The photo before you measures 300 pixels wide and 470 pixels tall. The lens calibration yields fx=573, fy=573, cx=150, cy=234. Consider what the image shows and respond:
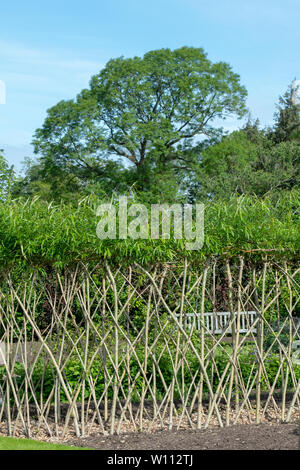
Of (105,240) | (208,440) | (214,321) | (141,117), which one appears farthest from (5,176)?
(141,117)

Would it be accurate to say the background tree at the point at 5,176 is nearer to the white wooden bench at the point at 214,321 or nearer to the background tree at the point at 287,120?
the white wooden bench at the point at 214,321

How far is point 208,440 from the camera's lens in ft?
15.3

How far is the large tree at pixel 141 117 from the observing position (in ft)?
75.6

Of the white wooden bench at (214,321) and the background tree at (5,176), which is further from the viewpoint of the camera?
the background tree at (5,176)

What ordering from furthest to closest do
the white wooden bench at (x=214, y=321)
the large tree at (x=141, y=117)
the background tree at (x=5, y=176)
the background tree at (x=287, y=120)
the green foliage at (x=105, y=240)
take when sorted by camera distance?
the background tree at (x=287, y=120) < the large tree at (x=141, y=117) < the background tree at (x=5, y=176) < the white wooden bench at (x=214, y=321) < the green foliage at (x=105, y=240)

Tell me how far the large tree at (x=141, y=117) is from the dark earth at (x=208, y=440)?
1791 cm

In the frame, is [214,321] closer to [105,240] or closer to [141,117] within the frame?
[105,240]

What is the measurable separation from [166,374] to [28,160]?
1240 inches

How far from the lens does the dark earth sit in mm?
4516

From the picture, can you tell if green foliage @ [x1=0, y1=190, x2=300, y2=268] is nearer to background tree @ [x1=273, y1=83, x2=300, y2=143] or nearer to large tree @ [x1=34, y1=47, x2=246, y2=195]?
large tree @ [x1=34, y1=47, x2=246, y2=195]

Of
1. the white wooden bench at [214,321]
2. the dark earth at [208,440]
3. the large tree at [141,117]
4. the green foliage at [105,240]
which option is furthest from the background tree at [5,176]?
the large tree at [141,117]

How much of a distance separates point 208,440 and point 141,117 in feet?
65.7
